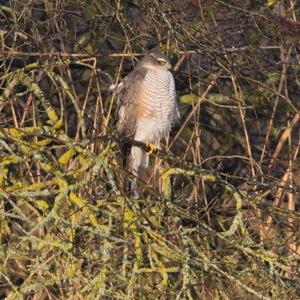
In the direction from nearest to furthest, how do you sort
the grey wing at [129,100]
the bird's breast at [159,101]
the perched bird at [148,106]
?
1. the grey wing at [129,100]
2. the perched bird at [148,106]
3. the bird's breast at [159,101]

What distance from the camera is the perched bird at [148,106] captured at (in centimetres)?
545

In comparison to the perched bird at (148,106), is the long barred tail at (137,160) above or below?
below

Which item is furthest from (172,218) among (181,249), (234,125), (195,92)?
(234,125)

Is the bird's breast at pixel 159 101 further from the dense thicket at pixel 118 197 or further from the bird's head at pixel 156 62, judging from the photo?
the dense thicket at pixel 118 197

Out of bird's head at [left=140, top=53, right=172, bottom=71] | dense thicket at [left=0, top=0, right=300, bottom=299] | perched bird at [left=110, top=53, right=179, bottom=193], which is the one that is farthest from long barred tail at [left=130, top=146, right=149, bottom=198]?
bird's head at [left=140, top=53, right=172, bottom=71]

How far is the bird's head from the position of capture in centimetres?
540

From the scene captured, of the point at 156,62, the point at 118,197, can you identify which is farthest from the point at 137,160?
the point at 118,197

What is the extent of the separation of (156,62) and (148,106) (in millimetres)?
370

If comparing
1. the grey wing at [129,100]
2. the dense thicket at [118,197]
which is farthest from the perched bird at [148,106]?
the dense thicket at [118,197]

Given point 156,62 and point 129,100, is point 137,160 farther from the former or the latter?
Result: point 156,62

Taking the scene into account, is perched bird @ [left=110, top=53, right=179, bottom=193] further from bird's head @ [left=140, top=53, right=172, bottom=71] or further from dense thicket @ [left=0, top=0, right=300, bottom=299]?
dense thicket @ [left=0, top=0, right=300, bottom=299]

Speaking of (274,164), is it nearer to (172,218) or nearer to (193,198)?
(193,198)

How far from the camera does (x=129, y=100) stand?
5434 mm

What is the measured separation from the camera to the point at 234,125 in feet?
21.7
